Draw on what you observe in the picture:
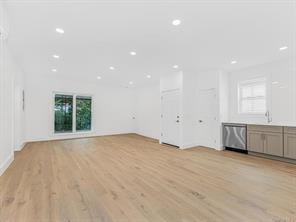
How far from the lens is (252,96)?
5.33m

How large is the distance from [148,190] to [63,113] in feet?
21.0

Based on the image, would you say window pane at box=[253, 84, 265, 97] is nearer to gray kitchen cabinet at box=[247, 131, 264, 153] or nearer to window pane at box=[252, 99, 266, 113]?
window pane at box=[252, 99, 266, 113]

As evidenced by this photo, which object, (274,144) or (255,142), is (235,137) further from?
(274,144)

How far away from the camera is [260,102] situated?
16.9 ft

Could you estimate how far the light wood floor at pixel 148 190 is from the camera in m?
2.04

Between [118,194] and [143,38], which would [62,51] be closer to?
[143,38]

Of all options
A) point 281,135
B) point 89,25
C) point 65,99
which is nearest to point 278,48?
point 281,135

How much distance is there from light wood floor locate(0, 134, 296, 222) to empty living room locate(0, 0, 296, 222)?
21mm

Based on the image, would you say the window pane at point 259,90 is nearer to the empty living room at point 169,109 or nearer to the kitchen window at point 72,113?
the empty living room at point 169,109

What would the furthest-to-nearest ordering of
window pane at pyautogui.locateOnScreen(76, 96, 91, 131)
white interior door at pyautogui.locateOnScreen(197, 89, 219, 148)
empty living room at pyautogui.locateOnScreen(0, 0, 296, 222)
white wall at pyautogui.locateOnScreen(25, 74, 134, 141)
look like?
window pane at pyautogui.locateOnScreen(76, 96, 91, 131) < white wall at pyautogui.locateOnScreen(25, 74, 134, 141) < white interior door at pyautogui.locateOnScreen(197, 89, 219, 148) < empty living room at pyautogui.locateOnScreen(0, 0, 296, 222)

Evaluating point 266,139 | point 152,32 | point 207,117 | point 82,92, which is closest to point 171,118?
point 207,117

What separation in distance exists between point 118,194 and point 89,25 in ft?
9.20

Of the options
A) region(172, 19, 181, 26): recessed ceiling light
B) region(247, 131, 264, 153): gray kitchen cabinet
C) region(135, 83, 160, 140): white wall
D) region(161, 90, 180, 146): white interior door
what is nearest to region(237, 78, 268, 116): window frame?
region(247, 131, 264, 153): gray kitchen cabinet

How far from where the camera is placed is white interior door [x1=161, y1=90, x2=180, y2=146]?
233 inches
